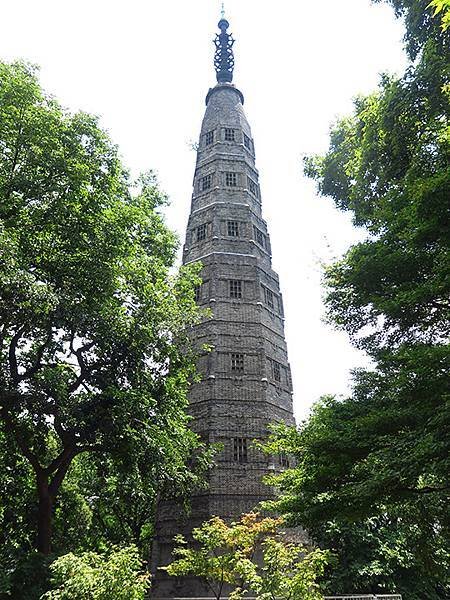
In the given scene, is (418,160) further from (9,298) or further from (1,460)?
(1,460)

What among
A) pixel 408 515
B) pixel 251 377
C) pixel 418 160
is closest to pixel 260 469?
pixel 251 377

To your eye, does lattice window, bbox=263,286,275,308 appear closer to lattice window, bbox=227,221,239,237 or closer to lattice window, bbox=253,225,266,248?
lattice window, bbox=253,225,266,248

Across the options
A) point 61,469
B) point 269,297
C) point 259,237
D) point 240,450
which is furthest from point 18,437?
point 259,237

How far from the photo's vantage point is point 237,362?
71.6 ft

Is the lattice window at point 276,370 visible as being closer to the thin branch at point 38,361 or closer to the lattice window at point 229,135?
the thin branch at point 38,361

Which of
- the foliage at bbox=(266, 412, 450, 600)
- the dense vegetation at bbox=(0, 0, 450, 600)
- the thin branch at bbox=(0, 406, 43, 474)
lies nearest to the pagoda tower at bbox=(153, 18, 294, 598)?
the dense vegetation at bbox=(0, 0, 450, 600)

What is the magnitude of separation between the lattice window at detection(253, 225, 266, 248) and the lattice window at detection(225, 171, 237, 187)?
3.02 metres

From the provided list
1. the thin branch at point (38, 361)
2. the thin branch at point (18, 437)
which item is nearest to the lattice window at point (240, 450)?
the thin branch at point (18, 437)

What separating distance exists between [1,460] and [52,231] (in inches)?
299

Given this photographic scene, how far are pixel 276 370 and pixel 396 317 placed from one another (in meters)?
13.7

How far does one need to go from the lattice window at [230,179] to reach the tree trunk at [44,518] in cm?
1863

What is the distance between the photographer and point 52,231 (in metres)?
13.1

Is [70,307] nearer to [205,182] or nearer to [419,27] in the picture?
[419,27]

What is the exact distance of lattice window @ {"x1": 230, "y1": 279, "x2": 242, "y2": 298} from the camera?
23.5 m
